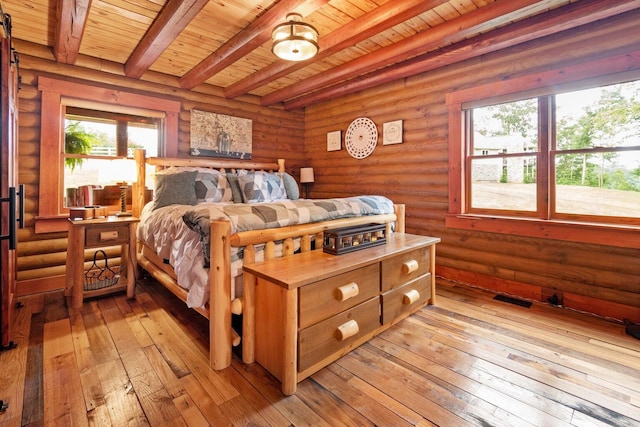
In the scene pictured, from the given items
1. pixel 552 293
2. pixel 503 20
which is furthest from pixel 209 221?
pixel 552 293

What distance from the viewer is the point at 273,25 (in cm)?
225

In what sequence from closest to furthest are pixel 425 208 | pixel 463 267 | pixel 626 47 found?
pixel 626 47 → pixel 463 267 → pixel 425 208

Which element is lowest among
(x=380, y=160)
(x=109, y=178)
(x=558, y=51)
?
(x=109, y=178)

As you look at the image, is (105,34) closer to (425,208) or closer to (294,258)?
(294,258)

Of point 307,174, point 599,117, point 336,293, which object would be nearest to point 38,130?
point 307,174

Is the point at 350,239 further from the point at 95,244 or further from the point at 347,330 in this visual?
the point at 95,244

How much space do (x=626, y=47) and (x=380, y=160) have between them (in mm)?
2247

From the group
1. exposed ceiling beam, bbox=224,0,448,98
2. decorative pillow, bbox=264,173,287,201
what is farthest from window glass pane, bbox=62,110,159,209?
exposed ceiling beam, bbox=224,0,448,98

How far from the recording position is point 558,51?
8.11ft

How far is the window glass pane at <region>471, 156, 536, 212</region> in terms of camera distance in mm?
2770

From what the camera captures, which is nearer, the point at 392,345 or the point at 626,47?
the point at 392,345

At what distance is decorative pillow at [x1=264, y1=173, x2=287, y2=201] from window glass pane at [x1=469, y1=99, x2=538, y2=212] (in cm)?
206

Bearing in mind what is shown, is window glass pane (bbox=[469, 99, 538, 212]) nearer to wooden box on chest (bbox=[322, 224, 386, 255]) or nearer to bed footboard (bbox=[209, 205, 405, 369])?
wooden box on chest (bbox=[322, 224, 386, 255])

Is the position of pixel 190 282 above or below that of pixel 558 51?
below
